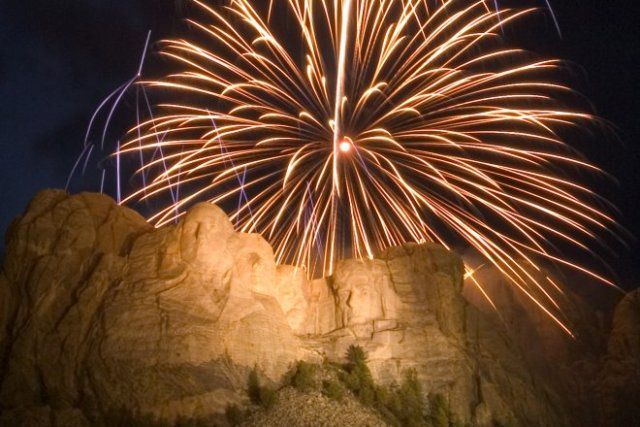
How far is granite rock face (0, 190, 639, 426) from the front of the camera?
19016 millimetres

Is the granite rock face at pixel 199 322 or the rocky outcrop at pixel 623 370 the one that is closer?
the granite rock face at pixel 199 322

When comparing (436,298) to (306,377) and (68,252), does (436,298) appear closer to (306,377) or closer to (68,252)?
(306,377)

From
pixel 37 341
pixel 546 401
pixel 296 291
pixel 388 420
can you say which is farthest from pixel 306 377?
pixel 546 401

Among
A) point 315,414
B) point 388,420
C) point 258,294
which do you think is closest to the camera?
point 315,414

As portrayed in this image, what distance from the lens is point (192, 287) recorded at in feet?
74.1

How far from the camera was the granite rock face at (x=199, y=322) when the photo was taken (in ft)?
62.4

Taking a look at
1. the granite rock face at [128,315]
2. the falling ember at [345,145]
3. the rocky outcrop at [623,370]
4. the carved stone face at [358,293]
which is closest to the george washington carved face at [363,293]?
the carved stone face at [358,293]

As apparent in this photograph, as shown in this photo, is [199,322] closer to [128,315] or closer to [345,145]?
[128,315]

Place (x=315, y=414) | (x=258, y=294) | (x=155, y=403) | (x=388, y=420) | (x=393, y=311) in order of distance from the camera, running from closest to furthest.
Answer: (x=155, y=403), (x=315, y=414), (x=388, y=420), (x=258, y=294), (x=393, y=311)

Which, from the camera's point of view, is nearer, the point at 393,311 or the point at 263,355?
the point at 263,355

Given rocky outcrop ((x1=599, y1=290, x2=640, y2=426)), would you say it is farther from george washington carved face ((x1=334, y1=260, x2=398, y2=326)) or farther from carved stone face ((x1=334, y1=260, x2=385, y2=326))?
carved stone face ((x1=334, y1=260, x2=385, y2=326))

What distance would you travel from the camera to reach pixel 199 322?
21.6 metres

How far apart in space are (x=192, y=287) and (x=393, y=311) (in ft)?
41.9

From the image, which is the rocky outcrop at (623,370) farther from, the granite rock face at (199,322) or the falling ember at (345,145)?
the falling ember at (345,145)
